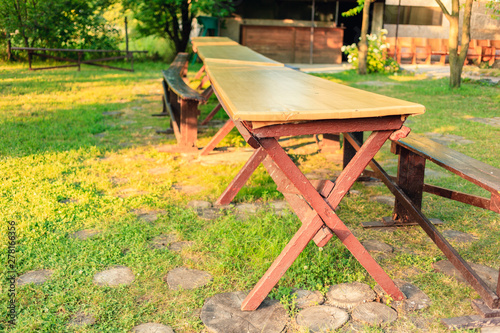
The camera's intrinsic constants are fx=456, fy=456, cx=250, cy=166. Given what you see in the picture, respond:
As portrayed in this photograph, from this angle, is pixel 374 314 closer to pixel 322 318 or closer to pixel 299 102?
pixel 322 318

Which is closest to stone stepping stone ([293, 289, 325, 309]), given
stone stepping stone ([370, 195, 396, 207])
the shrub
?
stone stepping stone ([370, 195, 396, 207])

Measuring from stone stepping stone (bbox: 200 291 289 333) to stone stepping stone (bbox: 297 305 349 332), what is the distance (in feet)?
0.29

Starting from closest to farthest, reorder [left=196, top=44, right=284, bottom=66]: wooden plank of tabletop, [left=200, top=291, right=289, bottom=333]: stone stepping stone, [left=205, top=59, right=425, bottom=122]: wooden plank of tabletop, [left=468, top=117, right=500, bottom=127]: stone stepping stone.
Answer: [left=205, top=59, right=425, bottom=122]: wooden plank of tabletop, [left=200, top=291, right=289, bottom=333]: stone stepping stone, [left=196, top=44, right=284, bottom=66]: wooden plank of tabletop, [left=468, top=117, right=500, bottom=127]: stone stepping stone

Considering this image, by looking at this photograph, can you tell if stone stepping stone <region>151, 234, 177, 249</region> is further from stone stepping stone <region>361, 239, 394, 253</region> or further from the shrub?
the shrub

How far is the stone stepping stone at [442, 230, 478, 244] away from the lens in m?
2.88

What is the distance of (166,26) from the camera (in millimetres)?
14945

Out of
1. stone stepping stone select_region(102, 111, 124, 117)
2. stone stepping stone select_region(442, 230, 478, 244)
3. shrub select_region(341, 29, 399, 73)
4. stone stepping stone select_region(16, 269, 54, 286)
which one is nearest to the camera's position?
stone stepping stone select_region(16, 269, 54, 286)

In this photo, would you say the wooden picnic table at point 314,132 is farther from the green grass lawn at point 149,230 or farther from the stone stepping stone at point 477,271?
the stone stepping stone at point 477,271

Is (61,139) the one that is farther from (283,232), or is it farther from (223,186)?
(283,232)

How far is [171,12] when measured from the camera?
47.2ft

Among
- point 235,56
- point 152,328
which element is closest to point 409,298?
point 152,328

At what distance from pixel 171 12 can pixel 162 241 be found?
12.9 metres

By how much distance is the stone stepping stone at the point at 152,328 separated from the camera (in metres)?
2.00

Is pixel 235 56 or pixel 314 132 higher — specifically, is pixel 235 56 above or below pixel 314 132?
above
